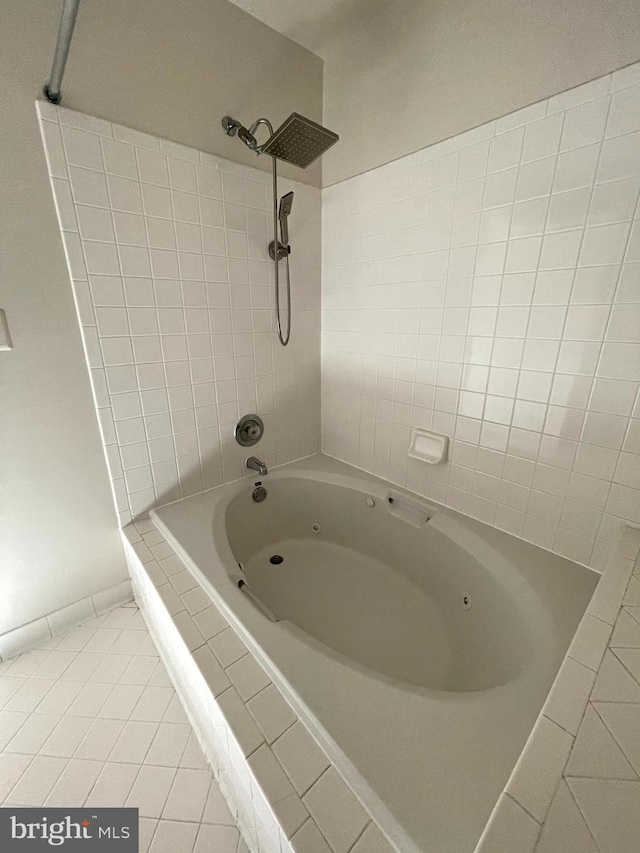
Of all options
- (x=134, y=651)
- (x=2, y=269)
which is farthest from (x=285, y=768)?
(x=2, y=269)

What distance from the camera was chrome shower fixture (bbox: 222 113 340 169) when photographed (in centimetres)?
102

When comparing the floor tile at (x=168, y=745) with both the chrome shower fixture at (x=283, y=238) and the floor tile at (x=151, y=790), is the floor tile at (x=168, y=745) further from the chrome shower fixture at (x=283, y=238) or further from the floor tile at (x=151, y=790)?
the chrome shower fixture at (x=283, y=238)

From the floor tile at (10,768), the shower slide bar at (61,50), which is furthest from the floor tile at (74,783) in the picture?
the shower slide bar at (61,50)

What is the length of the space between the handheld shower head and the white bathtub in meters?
1.09

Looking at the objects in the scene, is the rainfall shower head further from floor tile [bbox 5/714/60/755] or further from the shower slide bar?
floor tile [bbox 5/714/60/755]

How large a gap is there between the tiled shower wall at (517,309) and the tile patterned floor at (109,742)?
3.96 feet

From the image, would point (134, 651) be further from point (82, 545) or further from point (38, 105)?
point (38, 105)

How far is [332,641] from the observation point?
121 centimetres

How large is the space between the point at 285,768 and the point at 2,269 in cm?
144

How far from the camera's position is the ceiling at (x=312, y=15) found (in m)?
1.21

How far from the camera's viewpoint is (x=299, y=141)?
3.66ft

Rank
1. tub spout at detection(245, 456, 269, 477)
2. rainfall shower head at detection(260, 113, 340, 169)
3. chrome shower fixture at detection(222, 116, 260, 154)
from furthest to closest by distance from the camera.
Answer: tub spout at detection(245, 456, 269, 477) < chrome shower fixture at detection(222, 116, 260, 154) < rainfall shower head at detection(260, 113, 340, 169)

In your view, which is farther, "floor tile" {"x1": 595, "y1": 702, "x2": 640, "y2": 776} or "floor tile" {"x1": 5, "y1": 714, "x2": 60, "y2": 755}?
"floor tile" {"x1": 5, "y1": 714, "x2": 60, "y2": 755}

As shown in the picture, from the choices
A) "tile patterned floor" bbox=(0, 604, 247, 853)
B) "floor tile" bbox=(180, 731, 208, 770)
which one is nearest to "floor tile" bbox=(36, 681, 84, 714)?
"tile patterned floor" bbox=(0, 604, 247, 853)
